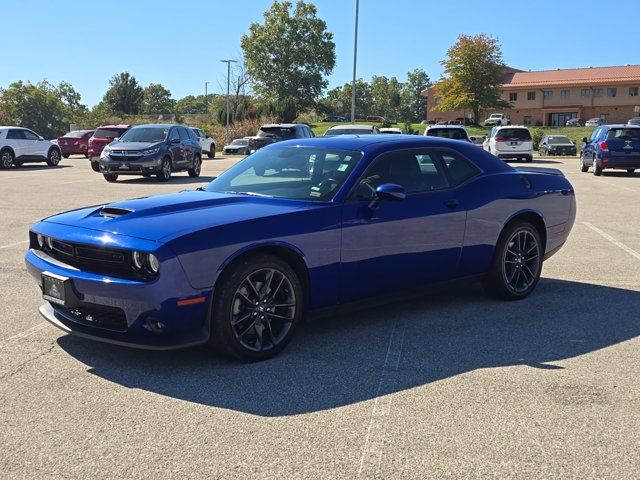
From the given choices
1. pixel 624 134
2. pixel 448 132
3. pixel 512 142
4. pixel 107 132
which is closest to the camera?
pixel 448 132

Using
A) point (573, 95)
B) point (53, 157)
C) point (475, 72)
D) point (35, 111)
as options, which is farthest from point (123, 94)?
point (53, 157)

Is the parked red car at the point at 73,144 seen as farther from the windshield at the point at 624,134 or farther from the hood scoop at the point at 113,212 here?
the hood scoop at the point at 113,212

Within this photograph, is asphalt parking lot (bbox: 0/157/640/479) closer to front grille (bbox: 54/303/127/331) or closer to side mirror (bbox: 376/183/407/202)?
front grille (bbox: 54/303/127/331)

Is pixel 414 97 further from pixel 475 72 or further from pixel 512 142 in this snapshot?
pixel 512 142

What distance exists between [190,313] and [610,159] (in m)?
20.7

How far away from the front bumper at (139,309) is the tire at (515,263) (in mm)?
2886

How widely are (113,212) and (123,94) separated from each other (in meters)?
94.8

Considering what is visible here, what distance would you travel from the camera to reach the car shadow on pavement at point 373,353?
4004 millimetres

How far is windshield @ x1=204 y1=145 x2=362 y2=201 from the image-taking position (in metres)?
5.12

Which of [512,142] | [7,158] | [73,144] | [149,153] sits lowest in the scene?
[7,158]

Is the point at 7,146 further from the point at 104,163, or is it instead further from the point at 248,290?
the point at 248,290

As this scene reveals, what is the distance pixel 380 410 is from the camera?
3.74 meters

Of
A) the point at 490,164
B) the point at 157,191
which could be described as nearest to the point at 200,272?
the point at 490,164

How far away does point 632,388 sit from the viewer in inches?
162
